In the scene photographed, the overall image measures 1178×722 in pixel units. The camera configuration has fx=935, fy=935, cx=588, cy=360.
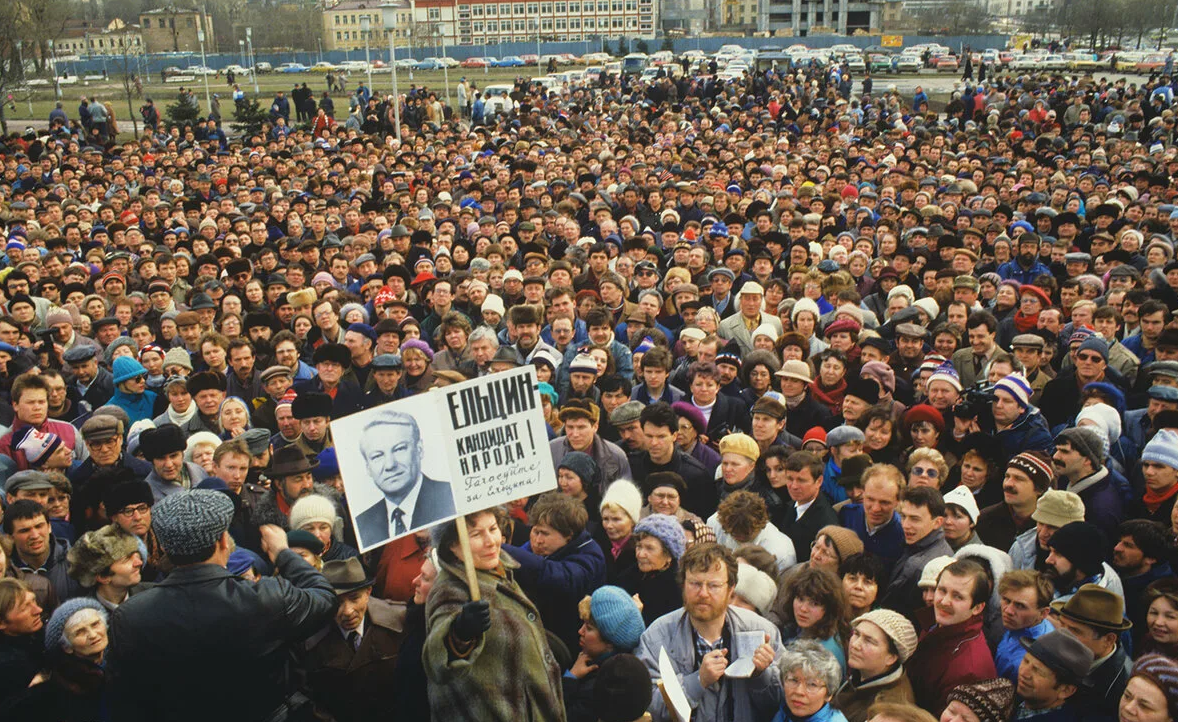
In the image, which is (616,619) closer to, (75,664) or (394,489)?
(394,489)

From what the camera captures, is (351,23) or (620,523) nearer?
(620,523)

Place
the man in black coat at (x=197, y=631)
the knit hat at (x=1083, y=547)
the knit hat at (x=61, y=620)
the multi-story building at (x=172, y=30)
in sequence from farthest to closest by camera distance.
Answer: the multi-story building at (x=172, y=30) < the knit hat at (x=1083, y=547) < the knit hat at (x=61, y=620) < the man in black coat at (x=197, y=631)

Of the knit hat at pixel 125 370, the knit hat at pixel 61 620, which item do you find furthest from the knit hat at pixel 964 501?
the knit hat at pixel 125 370

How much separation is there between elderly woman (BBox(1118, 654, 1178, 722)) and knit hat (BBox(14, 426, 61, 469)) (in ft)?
20.0

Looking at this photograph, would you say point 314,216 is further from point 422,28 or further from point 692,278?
point 422,28

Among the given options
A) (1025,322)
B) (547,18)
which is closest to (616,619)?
(1025,322)

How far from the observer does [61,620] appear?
12.9 ft

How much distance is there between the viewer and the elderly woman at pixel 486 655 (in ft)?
10.0

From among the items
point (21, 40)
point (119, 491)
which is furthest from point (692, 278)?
point (21, 40)

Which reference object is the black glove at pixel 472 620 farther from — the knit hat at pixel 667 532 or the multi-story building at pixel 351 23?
the multi-story building at pixel 351 23

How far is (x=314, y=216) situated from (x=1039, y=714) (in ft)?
40.3

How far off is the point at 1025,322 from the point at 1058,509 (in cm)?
447

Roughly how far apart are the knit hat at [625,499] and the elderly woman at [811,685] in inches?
56.6

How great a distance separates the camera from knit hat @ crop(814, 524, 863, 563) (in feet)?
15.3
